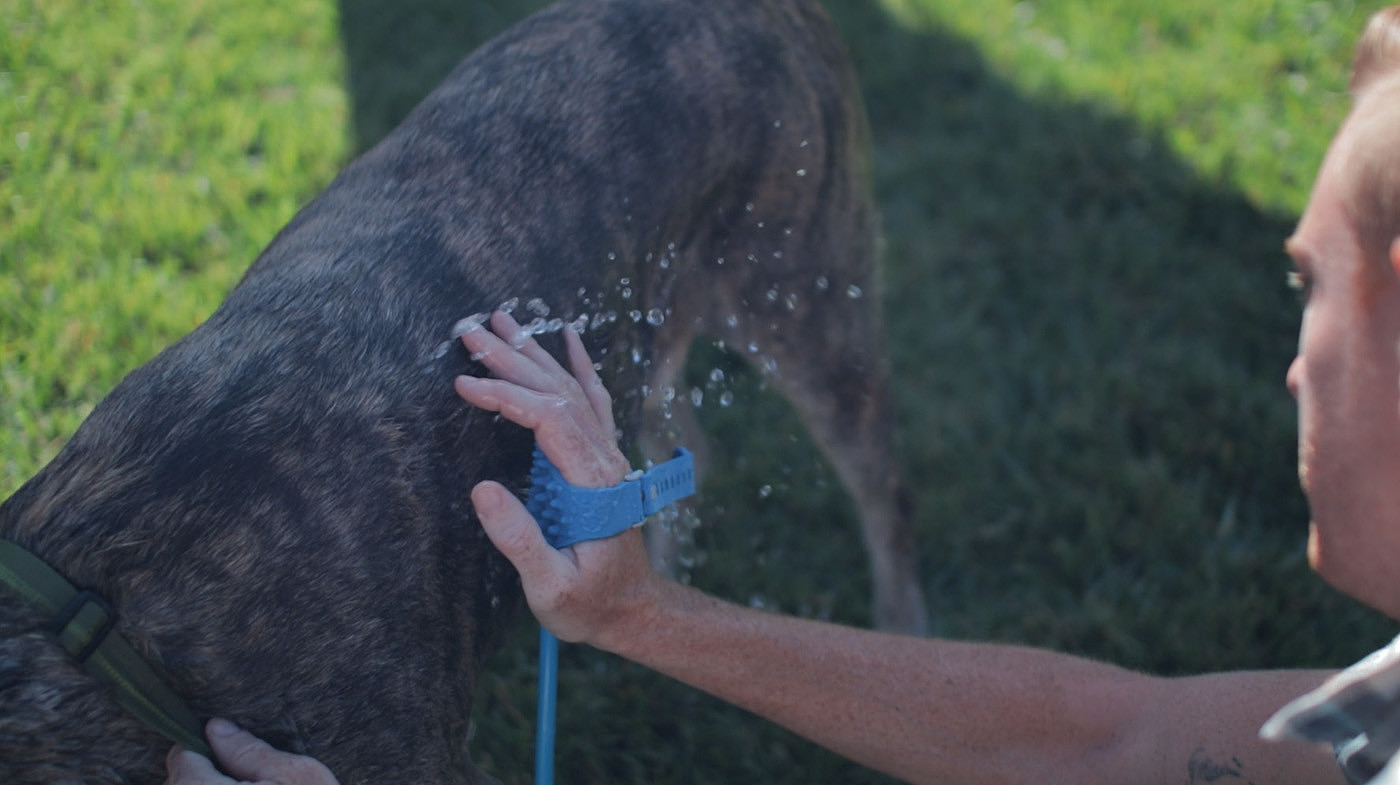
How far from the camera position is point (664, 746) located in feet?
10.0

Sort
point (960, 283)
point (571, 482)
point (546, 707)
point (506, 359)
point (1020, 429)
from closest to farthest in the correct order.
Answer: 1. point (571, 482)
2. point (506, 359)
3. point (546, 707)
4. point (1020, 429)
5. point (960, 283)

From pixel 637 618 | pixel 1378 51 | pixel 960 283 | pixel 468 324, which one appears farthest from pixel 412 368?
pixel 960 283

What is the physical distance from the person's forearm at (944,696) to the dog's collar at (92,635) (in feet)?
2.64

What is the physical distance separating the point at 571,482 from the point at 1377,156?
Result: 4.47ft

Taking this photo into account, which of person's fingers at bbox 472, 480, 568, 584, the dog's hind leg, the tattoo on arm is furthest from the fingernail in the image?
the tattoo on arm

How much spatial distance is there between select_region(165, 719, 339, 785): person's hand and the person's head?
5.60ft

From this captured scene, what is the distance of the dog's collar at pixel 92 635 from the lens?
61.7 inches

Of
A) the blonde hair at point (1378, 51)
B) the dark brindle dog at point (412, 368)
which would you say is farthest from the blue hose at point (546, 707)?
the blonde hair at point (1378, 51)

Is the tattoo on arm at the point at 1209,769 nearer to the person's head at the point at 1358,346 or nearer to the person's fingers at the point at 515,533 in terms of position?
the person's head at the point at 1358,346

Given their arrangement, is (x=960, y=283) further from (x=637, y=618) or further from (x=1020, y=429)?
(x=637, y=618)

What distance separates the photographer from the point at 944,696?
2.23 meters

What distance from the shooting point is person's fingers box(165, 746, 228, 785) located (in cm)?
155

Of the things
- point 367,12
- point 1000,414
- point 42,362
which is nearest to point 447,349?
point 42,362

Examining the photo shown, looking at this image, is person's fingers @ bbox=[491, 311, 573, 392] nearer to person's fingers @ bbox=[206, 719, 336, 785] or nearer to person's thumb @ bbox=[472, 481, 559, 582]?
person's thumb @ bbox=[472, 481, 559, 582]
